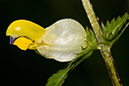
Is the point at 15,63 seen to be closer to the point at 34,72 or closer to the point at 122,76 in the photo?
the point at 34,72

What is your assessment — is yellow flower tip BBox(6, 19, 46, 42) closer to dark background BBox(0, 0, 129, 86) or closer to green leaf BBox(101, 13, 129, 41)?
green leaf BBox(101, 13, 129, 41)

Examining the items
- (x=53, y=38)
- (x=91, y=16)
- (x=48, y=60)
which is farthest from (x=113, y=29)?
(x=48, y=60)

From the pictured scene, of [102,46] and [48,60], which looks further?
[48,60]

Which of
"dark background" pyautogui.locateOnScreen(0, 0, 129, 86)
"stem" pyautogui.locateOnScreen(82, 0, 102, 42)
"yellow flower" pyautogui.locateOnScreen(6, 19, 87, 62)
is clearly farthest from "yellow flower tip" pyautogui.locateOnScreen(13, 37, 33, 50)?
"dark background" pyautogui.locateOnScreen(0, 0, 129, 86)

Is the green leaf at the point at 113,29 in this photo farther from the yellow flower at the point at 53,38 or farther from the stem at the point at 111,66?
the yellow flower at the point at 53,38

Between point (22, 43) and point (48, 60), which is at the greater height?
point (22, 43)

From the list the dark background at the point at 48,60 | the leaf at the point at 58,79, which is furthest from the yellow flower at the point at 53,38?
the dark background at the point at 48,60

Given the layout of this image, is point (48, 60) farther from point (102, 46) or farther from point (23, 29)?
point (102, 46)
